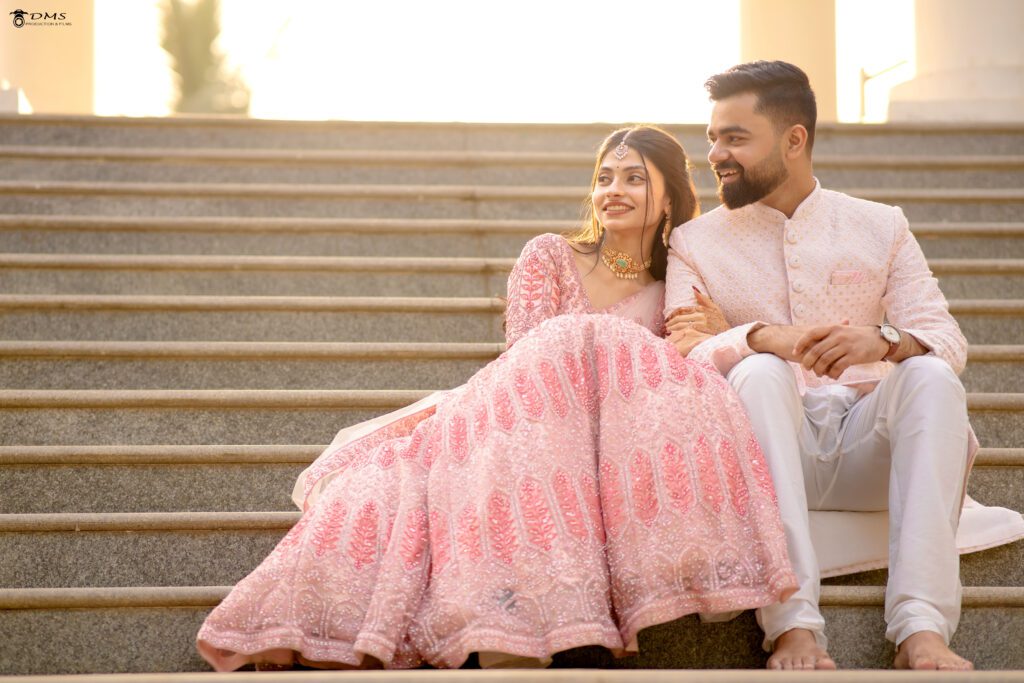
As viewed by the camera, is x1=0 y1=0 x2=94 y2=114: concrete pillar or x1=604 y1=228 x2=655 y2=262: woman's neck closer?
x1=604 y1=228 x2=655 y2=262: woman's neck

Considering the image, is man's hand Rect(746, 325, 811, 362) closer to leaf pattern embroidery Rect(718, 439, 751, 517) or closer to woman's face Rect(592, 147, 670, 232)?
leaf pattern embroidery Rect(718, 439, 751, 517)

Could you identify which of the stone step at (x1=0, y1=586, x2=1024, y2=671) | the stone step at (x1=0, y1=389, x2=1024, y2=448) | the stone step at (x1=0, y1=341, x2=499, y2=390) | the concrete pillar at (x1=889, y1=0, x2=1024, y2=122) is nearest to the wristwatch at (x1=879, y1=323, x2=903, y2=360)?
the stone step at (x1=0, y1=586, x2=1024, y2=671)

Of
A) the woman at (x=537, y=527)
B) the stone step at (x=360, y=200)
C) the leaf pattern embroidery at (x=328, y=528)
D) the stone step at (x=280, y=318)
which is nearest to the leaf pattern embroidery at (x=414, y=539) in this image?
the woman at (x=537, y=527)

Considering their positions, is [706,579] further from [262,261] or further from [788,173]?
[262,261]

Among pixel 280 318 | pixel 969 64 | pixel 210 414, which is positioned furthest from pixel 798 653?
pixel 969 64

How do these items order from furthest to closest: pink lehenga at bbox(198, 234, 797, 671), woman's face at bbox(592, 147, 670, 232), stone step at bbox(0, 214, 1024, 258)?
stone step at bbox(0, 214, 1024, 258), woman's face at bbox(592, 147, 670, 232), pink lehenga at bbox(198, 234, 797, 671)

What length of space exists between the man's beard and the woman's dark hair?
0.16 meters

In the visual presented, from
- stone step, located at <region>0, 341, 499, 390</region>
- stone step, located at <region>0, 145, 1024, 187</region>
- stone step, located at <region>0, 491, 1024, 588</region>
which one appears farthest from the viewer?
stone step, located at <region>0, 145, 1024, 187</region>

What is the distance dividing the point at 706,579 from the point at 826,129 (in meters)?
3.44

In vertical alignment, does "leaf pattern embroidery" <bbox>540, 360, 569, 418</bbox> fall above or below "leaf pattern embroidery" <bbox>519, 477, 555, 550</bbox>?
above

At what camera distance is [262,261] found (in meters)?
4.19

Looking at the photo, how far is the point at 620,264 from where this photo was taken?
3219mm

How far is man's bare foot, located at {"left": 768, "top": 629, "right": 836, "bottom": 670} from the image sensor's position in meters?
2.17

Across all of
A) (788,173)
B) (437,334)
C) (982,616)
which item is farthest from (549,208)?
(982,616)
